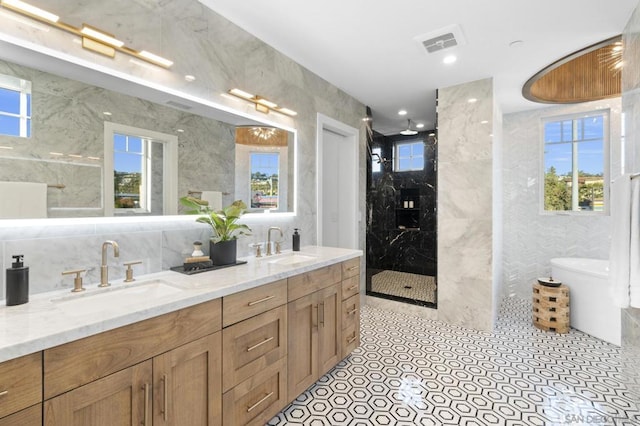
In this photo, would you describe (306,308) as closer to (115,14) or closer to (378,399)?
(378,399)

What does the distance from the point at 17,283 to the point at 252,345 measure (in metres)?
1.08

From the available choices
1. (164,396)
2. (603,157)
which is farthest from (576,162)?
(164,396)

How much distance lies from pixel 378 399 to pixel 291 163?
6.84ft

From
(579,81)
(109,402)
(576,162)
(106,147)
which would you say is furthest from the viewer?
(576,162)

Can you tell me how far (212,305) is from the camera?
1.45 meters

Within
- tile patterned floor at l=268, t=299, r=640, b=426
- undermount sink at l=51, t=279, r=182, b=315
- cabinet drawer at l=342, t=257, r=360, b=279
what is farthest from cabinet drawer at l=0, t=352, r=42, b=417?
cabinet drawer at l=342, t=257, r=360, b=279

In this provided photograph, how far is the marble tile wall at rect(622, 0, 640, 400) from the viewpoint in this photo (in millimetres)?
1993

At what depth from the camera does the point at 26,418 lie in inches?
35.9

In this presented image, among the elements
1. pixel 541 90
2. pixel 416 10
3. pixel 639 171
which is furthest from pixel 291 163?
pixel 541 90

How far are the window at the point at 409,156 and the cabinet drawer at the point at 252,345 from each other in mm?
4729

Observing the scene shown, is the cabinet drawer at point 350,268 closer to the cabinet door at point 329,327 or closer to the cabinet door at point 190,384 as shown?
the cabinet door at point 329,327

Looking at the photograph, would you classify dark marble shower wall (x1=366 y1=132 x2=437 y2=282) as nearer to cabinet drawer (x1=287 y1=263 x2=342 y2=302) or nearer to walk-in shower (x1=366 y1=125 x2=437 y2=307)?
walk-in shower (x1=366 y1=125 x2=437 y2=307)

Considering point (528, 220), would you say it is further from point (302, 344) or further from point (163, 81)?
point (163, 81)

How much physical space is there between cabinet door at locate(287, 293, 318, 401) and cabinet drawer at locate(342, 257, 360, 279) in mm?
451
